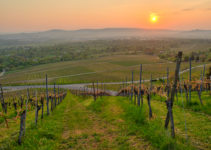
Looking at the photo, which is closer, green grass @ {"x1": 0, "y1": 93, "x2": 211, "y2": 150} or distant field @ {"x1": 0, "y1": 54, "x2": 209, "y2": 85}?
green grass @ {"x1": 0, "y1": 93, "x2": 211, "y2": 150}

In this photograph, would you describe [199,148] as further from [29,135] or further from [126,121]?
[29,135]

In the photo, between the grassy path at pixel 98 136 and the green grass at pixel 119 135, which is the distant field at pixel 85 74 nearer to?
the green grass at pixel 119 135

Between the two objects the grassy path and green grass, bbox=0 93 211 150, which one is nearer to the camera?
green grass, bbox=0 93 211 150

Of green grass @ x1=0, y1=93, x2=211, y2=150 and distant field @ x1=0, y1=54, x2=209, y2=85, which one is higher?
green grass @ x1=0, y1=93, x2=211, y2=150

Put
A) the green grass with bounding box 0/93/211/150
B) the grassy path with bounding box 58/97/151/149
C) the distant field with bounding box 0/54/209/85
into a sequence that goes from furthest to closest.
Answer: the distant field with bounding box 0/54/209/85 < the grassy path with bounding box 58/97/151/149 < the green grass with bounding box 0/93/211/150

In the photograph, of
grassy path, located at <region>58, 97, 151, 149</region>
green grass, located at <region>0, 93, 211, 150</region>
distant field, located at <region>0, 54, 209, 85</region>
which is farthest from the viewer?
distant field, located at <region>0, 54, 209, 85</region>

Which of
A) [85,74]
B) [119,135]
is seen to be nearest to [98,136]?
[119,135]

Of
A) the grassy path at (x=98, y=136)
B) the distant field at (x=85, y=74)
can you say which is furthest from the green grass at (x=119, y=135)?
the distant field at (x=85, y=74)

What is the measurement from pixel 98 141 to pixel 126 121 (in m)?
2.82

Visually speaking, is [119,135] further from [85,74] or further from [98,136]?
[85,74]

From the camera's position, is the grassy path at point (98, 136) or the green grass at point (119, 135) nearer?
the green grass at point (119, 135)

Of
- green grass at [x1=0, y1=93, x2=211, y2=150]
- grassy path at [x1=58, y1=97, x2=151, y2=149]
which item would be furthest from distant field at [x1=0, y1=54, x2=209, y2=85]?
grassy path at [x1=58, y1=97, x2=151, y2=149]

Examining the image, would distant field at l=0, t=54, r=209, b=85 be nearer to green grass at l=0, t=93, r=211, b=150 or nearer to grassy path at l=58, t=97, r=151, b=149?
green grass at l=0, t=93, r=211, b=150

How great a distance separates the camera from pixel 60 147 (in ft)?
23.1
